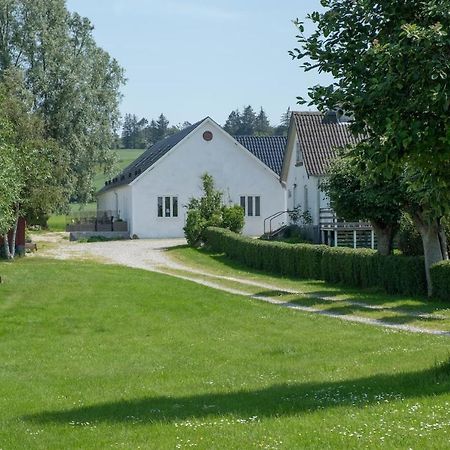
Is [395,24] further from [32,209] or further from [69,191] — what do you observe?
[69,191]

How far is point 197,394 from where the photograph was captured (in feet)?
36.1

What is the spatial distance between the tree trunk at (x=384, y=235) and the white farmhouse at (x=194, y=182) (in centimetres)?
2744

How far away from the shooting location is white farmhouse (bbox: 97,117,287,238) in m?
53.1

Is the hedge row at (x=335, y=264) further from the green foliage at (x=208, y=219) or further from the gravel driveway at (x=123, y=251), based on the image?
the green foliage at (x=208, y=219)

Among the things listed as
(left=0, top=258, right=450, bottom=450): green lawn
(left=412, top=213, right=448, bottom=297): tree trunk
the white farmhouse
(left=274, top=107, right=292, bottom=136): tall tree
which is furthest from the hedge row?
(left=274, top=107, right=292, bottom=136): tall tree

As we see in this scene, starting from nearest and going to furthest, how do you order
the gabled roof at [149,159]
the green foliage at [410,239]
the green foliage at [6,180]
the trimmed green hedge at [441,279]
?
the trimmed green hedge at [441,279] → the green foliage at [6,180] → the green foliage at [410,239] → the gabled roof at [149,159]

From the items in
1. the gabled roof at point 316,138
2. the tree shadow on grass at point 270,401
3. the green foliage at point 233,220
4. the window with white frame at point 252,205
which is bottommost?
the tree shadow on grass at point 270,401

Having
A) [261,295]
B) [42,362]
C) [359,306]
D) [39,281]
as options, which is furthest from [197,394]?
[39,281]

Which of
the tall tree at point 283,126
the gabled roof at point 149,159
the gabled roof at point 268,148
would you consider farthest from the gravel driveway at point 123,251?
the tall tree at point 283,126

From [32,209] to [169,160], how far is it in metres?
15.4

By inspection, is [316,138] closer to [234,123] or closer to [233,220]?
[233,220]

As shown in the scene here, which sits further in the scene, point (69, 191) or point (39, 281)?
point (69, 191)

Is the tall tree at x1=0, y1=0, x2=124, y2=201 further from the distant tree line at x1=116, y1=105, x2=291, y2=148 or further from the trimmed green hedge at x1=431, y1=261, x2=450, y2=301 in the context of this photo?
the distant tree line at x1=116, y1=105, x2=291, y2=148

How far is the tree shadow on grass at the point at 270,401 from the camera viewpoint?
9000 millimetres
